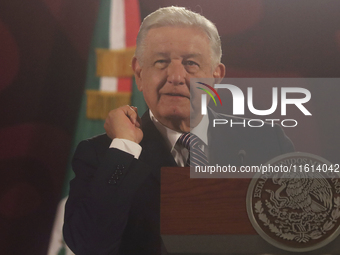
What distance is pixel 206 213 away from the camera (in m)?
1.31

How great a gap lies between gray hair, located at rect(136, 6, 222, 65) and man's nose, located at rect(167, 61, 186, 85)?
0.23m

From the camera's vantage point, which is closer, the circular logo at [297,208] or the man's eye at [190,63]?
the circular logo at [297,208]

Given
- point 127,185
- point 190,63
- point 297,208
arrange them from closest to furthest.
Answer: point 297,208 < point 127,185 < point 190,63

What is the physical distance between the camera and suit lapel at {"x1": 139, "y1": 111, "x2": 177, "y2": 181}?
2047 millimetres

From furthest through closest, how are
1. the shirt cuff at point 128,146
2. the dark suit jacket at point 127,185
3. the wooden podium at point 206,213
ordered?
1. the shirt cuff at point 128,146
2. the dark suit jacket at point 127,185
3. the wooden podium at point 206,213

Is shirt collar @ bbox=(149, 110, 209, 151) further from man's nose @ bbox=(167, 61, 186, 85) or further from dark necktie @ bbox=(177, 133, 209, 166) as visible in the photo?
man's nose @ bbox=(167, 61, 186, 85)

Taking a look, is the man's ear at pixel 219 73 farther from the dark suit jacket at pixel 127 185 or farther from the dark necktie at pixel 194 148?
the dark necktie at pixel 194 148

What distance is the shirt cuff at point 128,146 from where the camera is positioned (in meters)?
1.94

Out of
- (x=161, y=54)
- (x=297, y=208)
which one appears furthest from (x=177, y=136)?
(x=297, y=208)

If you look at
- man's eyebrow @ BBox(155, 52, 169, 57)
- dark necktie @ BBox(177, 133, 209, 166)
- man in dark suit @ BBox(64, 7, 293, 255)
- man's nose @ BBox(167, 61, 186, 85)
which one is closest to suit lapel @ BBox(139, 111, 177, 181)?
man in dark suit @ BBox(64, 7, 293, 255)

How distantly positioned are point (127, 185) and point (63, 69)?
1.01 meters

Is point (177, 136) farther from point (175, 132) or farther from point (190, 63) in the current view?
point (190, 63)

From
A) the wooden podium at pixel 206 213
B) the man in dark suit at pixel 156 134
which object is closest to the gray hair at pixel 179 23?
the man in dark suit at pixel 156 134

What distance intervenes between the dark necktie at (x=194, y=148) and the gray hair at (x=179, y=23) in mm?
529
